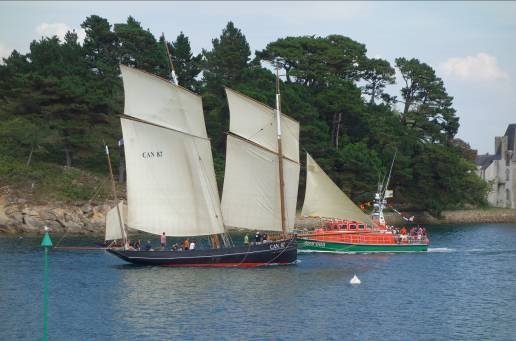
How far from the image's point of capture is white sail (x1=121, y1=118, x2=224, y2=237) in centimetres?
7081

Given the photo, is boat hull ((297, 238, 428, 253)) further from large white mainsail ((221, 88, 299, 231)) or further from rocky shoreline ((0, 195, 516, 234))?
rocky shoreline ((0, 195, 516, 234))

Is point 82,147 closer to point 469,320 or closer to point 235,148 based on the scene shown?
point 235,148

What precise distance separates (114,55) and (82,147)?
2063cm

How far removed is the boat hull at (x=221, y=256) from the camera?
70438 millimetres

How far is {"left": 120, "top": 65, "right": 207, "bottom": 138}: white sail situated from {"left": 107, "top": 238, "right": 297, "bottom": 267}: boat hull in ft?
32.3

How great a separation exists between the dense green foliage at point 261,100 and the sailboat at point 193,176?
35742 millimetres

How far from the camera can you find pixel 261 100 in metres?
113

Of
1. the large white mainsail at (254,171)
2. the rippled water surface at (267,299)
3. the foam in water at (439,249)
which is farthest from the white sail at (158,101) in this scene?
the foam in water at (439,249)

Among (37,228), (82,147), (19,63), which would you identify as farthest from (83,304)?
(19,63)

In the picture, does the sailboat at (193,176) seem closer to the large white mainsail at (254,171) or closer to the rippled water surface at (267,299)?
the large white mainsail at (254,171)

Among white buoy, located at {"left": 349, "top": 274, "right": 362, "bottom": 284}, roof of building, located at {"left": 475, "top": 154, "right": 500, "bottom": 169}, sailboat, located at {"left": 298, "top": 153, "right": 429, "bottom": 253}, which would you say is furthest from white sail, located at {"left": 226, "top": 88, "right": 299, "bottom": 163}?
roof of building, located at {"left": 475, "top": 154, "right": 500, "bottom": 169}

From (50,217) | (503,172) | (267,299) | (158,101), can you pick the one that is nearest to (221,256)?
(158,101)

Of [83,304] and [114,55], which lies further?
[114,55]

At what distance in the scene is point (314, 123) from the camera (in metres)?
119
